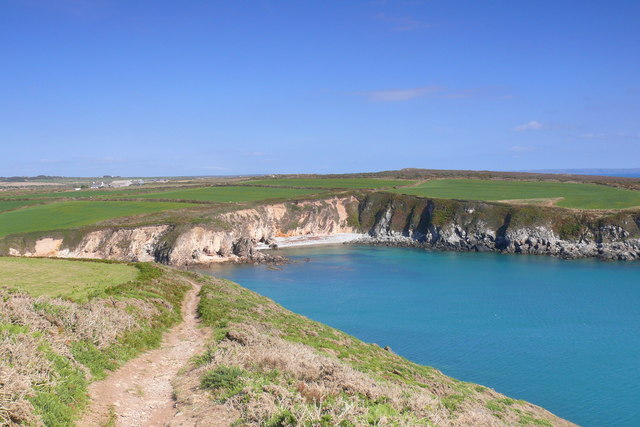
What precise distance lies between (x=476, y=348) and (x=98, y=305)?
932 inches

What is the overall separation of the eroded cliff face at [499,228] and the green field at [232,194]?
76.4 feet

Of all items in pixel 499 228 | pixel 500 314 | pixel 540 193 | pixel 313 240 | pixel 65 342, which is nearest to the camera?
pixel 65 342

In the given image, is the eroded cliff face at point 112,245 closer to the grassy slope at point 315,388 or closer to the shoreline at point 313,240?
the shoreline at point 313,240

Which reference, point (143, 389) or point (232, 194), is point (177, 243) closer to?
point (232, 194)

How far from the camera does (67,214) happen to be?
71.7 m

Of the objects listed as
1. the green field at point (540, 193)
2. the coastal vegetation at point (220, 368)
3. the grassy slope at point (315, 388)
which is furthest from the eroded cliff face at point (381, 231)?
the grassy slope at point (315, 388)

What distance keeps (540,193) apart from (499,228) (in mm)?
26368

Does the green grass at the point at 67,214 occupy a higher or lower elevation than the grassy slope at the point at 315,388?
higher

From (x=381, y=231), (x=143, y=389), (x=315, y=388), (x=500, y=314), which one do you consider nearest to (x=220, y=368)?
(x=143, y=389)

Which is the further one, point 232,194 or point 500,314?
point 232,194

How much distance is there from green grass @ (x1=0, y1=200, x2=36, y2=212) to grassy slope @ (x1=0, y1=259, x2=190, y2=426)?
71786 mm

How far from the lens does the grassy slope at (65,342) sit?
895 cm

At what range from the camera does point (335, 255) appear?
69500 millimetres

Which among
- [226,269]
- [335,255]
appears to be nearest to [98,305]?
[226,269]
